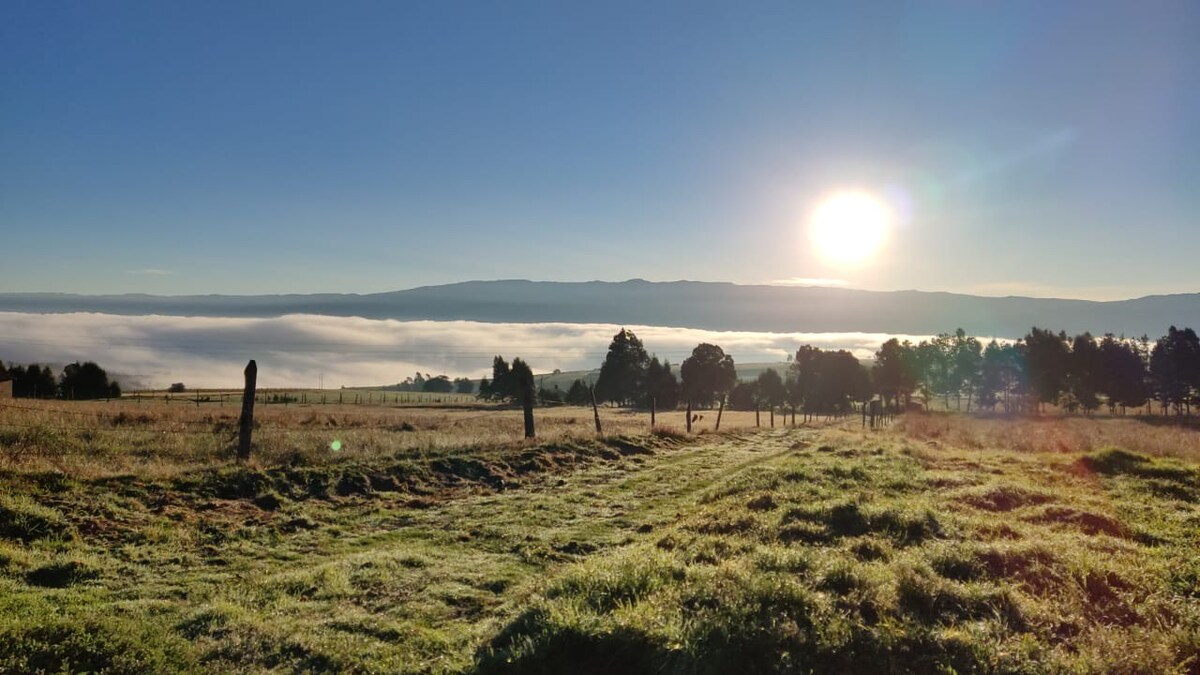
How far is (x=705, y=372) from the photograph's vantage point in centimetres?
10669

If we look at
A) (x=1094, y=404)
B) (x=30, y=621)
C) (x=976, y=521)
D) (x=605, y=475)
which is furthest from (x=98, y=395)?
(x=1094, y=404)

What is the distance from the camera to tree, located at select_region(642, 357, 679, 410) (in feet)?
346

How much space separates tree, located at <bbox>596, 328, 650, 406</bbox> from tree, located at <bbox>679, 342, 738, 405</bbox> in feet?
26.7

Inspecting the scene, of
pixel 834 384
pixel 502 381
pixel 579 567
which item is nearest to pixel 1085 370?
pixel 834 384

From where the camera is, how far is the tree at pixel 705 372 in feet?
348

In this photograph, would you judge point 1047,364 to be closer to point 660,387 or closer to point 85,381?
point 660,387

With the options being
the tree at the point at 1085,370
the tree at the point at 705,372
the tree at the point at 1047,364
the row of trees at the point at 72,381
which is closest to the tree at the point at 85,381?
the row of trees at the point at 72,381

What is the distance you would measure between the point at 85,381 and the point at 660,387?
78902 mm

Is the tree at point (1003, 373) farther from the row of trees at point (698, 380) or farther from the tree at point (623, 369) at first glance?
the tree at point (623, 369)

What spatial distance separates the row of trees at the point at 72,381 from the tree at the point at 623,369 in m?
67.3

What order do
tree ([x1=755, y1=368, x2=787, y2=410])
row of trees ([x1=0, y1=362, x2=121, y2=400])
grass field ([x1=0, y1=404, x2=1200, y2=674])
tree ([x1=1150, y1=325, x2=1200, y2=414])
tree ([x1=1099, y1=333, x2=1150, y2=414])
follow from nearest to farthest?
grass field ([x1=0, y1=404, x2=1200, y2=674])
row of trees ([x1=0, y1=362, x2=121, y2=400])
tree ([x1=1150, y1=325, x2=1200, y2=414])
tree ([x1=1099, y1=333, x2=1150, y2=414])
tree ([x1=755, y1=368, x2=787, y2=410])

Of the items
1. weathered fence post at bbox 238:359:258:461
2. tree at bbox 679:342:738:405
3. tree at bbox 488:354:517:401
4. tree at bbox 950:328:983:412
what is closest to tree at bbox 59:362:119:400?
tree at bbox 488:354:517:401

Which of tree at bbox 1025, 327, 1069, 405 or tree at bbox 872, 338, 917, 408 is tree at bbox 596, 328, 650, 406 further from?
tree at bbox 1025, 327, 1069, 405

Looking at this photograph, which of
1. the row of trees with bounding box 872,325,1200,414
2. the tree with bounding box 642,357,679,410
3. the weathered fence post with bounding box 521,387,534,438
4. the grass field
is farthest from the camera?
the tree with bounding box 642,357,679,410
